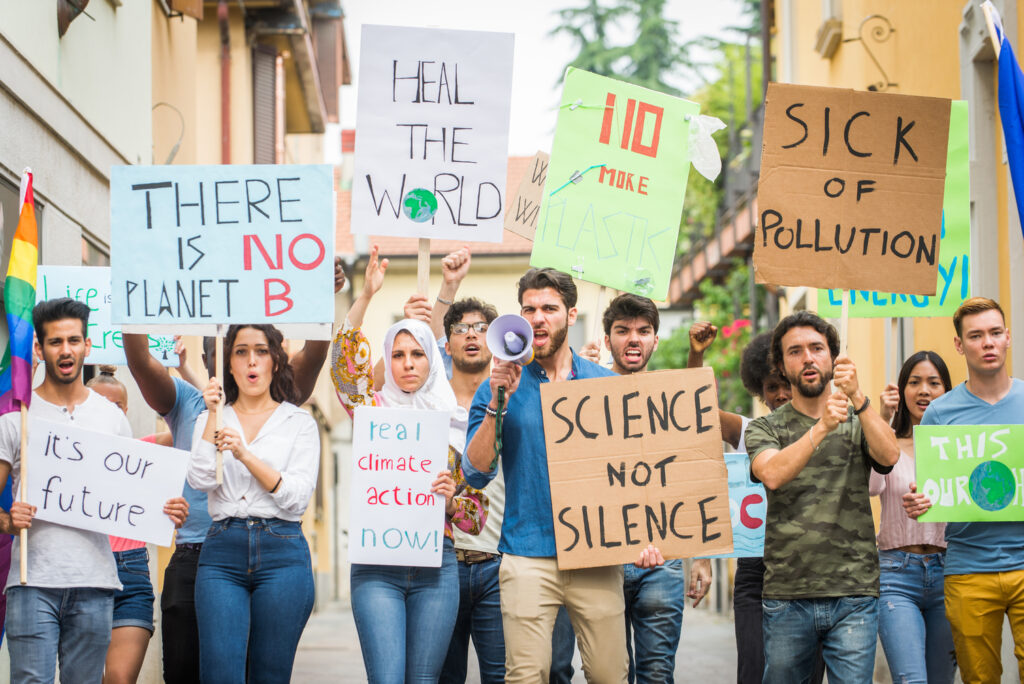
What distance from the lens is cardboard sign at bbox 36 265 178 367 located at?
279 inches

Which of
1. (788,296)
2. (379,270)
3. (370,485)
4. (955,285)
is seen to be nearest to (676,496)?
(370,485)

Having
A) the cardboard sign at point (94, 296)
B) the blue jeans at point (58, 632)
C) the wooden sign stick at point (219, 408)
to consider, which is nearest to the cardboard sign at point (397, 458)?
the wooden sign stick at point (219, 408)

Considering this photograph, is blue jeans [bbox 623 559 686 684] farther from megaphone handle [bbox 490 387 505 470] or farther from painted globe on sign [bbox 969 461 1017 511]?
painted globe on sign [bbox 969 461 1017 511]

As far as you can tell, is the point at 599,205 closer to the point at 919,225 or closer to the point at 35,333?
the point at 919,225

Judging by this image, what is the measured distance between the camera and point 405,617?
18.3 ft

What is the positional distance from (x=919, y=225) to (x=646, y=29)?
36.3 m

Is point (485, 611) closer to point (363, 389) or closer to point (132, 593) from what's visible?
point (363, 389)

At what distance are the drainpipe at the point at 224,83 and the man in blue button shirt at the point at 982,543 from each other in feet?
39.7

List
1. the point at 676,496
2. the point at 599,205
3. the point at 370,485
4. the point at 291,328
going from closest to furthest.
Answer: the point at 676,496 → the point at 370,485 → the point at 291,328 → the point at 599,205

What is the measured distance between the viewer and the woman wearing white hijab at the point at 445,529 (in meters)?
5.48

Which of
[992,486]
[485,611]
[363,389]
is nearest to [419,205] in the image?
[363,389]

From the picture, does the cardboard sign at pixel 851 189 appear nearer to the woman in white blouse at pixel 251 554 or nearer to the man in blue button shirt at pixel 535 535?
the man in blue button shirt at pixel 535 535

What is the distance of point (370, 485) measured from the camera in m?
5.85

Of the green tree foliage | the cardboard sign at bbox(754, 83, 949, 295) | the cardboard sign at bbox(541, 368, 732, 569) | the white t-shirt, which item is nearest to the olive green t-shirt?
the cardboard sign at bbox(541, 368, 732, 569)
